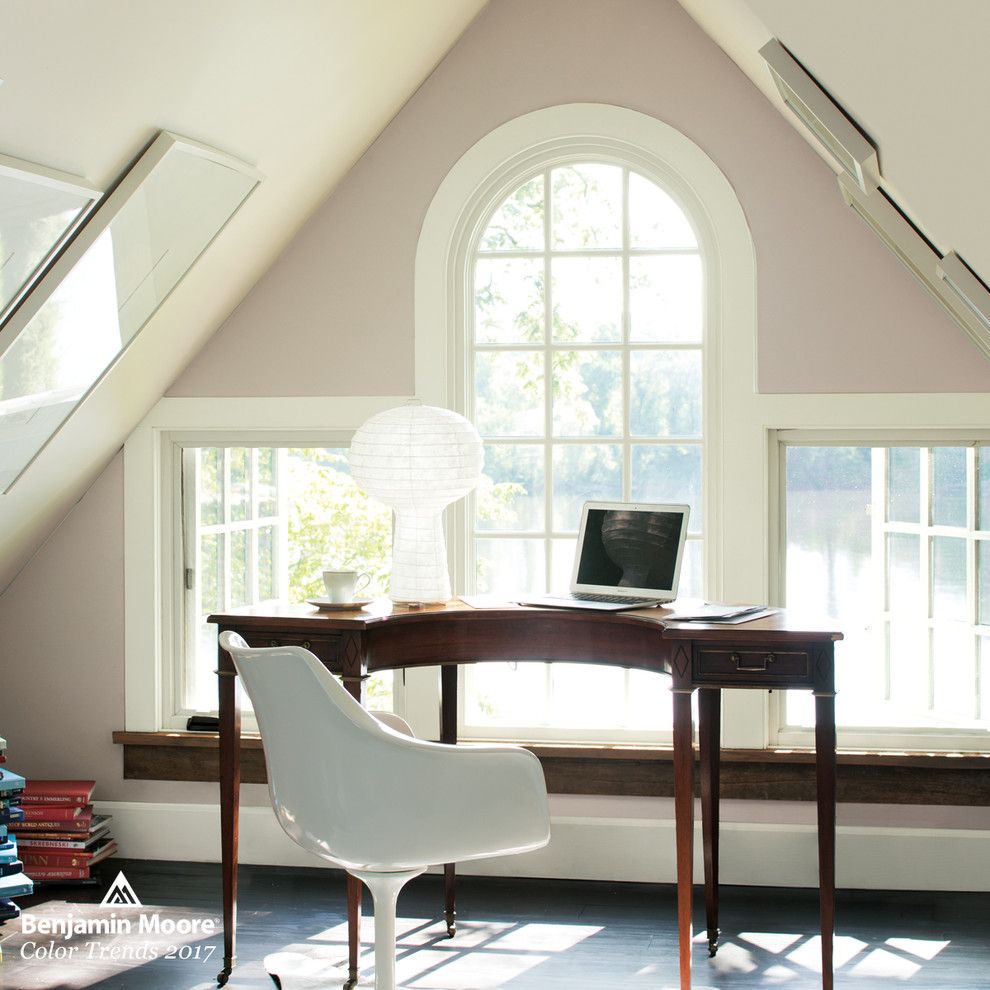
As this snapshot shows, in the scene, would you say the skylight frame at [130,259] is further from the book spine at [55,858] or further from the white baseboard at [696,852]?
the white baseboard at [696,852]

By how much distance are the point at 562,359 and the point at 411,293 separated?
0.52 metres

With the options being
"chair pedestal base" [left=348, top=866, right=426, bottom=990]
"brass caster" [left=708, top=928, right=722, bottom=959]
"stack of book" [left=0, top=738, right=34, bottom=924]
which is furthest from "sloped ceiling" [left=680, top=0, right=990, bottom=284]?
"stack of book" [left=0, top=738, right=34, bottom=924]

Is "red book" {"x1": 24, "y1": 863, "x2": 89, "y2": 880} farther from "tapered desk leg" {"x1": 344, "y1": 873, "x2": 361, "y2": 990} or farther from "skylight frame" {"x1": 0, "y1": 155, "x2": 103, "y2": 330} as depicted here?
"skylight frame" {"x1": 0, "y1": 155, "x2": 103, "y2": 330}

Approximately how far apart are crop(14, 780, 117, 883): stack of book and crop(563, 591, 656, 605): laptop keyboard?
1.71 metres

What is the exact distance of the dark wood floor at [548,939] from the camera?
9.74 feet

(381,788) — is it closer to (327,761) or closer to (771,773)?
(327,761)

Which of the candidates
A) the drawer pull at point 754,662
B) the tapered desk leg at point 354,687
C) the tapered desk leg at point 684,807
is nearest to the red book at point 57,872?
the tapered desk leg at point 354,687

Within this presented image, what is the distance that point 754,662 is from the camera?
2682 millimetres

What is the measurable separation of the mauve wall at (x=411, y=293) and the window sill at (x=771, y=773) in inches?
4.8

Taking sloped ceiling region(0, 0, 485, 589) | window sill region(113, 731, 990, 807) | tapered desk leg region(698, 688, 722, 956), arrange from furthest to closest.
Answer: window sill region(113, 731, 990, 807) < tapered desk leg region(698, 688, 722, 956) < sloped ceiling region(0, 0, 485, 589)

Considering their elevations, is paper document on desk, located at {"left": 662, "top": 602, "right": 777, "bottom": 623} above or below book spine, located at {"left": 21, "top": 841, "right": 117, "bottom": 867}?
above

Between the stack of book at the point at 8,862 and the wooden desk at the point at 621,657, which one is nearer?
the wooden desk at the point at 621,657

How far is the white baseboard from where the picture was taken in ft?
11.7

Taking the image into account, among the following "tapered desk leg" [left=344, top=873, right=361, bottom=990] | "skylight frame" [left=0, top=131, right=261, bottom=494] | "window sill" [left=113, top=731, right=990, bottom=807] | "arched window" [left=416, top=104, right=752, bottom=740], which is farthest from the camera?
"arched window" [left=416, top=104, right=752, bottom=740]
